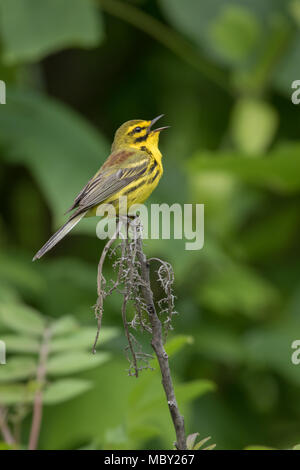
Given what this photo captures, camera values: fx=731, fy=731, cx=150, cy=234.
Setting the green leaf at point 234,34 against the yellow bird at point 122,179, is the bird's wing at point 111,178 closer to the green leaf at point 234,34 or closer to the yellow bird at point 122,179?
the yellow bird at point 122,179

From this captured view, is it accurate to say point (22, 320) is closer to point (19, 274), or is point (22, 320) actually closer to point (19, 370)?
point (19, 370)

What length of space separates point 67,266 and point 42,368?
113 inches

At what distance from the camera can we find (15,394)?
2.54 m

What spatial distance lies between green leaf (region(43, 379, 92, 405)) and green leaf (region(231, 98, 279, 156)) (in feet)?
10.0

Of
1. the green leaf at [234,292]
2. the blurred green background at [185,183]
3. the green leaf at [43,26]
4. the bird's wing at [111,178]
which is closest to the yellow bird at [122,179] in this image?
the bird's wing at [111,178]

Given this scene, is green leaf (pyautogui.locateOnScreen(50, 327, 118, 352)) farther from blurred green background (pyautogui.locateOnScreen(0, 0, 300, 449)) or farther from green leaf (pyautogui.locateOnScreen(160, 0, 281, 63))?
green leaf (pyautogui.locateOnScreen(160, 0, 281, 63))

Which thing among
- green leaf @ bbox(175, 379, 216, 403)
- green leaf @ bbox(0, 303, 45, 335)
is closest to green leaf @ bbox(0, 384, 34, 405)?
green leaf @ bbox(0, 303, 45, 335)

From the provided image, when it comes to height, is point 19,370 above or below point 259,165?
below

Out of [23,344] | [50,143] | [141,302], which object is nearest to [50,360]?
[23,344]

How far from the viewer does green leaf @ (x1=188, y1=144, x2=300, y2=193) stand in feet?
15.4

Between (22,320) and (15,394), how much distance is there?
1.07 ft

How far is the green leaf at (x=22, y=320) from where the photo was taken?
2.69 metres
